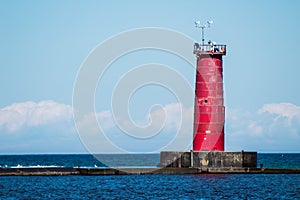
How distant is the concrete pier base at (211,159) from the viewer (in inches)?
2689

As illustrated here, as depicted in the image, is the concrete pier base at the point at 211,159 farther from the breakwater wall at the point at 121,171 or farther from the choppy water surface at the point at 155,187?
the choppy water surface at the point at 155,187

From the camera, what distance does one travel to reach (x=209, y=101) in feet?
224

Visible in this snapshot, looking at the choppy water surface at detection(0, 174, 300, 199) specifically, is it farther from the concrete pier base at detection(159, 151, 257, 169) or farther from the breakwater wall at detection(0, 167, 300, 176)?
the concrete pier base at detection(159, 151, 257, 169)

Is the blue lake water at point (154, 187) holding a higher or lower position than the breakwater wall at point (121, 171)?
lower

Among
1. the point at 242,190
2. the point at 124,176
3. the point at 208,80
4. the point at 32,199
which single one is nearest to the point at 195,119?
the point at 208,80

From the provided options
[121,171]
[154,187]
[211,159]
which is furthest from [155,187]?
[121,171]

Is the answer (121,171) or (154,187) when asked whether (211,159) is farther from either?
(154,187)

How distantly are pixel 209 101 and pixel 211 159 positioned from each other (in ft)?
15.9

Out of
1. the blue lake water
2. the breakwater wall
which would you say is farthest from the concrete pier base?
the blue lake water

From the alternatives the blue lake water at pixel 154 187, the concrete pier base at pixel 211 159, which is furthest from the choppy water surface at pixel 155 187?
the concrete pier base at pixel 211 159

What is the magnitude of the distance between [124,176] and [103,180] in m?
5.24

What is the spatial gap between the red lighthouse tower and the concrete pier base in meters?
0.88

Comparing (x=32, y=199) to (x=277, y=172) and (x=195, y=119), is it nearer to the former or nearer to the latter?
(x=195, y=119)

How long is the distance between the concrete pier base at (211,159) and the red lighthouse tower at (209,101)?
880 millimetres
